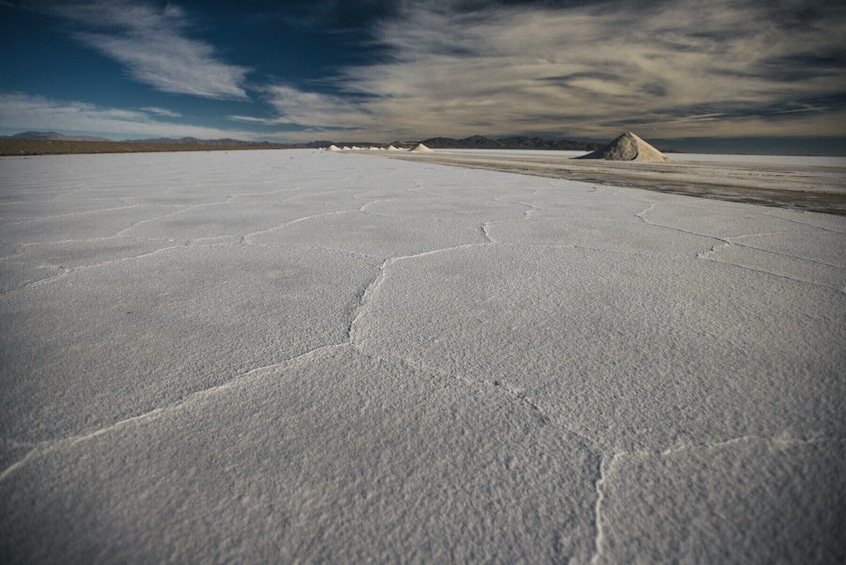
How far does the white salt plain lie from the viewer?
61 cm

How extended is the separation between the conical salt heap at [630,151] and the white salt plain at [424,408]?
14075 millimetres

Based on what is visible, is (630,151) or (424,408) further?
(630,151)

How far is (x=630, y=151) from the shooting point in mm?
14648

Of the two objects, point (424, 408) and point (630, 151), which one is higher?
point (630, 151)

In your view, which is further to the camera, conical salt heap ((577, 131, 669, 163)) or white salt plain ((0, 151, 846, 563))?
conical salt heap ((577, 131, 669, 163))

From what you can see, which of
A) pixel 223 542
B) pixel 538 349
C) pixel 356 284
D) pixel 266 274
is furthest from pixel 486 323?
pixel 266 274

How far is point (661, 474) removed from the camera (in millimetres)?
705

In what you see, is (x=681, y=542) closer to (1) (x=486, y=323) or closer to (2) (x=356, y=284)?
(1) (x=486, y=323)

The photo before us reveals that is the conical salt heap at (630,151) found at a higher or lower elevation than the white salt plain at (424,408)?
higher

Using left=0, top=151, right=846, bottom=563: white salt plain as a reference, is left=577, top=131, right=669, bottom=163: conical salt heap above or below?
above

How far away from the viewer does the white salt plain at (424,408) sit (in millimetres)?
615

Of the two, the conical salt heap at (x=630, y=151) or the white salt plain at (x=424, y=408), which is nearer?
the white salt plain at (x=424, y=408)

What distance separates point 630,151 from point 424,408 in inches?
638

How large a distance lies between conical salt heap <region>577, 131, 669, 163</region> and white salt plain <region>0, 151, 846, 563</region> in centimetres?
1407
